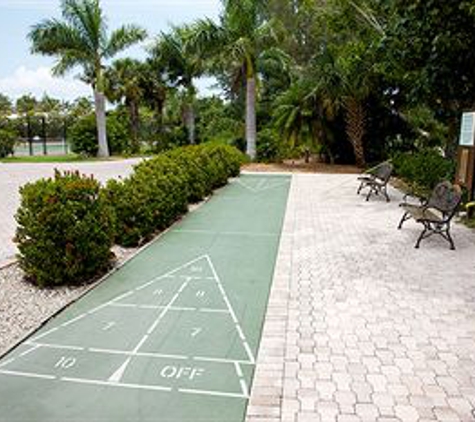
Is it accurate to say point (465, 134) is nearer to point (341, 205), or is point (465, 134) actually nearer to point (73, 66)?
point (341, 205)

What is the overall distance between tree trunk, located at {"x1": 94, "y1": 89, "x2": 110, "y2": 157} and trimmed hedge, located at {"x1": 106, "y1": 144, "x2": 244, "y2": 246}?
13545 mm

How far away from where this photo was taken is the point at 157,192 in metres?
8.16

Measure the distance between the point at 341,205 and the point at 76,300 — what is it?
7.48 metres

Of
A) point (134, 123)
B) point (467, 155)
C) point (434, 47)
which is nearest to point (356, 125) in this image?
point (434, 47)

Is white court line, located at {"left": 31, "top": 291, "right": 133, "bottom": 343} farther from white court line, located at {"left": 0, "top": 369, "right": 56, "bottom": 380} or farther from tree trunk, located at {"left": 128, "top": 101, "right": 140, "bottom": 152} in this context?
tree trunk, located at {"left": 128, "top": 101, "right": 140, "bottom": 152}

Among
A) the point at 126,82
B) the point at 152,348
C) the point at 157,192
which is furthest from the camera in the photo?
the point at 126,82

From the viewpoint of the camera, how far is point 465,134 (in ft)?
31.3

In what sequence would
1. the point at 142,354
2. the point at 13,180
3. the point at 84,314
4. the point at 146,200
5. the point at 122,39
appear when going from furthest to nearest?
the point at 122,39
the point at 13,180
the point at 146,200
the point at 84,314
the point at 142,354

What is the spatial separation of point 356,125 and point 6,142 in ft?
65.7

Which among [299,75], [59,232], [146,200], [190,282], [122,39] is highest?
[122,39]

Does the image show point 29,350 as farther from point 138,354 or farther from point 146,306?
point 146,306

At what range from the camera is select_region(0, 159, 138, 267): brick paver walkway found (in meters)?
8.00

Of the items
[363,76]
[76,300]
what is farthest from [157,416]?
[363,76]

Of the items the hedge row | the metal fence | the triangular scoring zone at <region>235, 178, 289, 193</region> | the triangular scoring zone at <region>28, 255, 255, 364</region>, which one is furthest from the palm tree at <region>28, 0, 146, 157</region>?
the triangular scoring zone at <region>28, 255, 255, 364</region>
